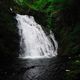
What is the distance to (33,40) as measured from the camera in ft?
66.5

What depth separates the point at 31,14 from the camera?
24266 mm

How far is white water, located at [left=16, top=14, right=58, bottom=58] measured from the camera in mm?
18781

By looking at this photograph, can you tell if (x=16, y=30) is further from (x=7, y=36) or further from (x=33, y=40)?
(x=7, y=36)

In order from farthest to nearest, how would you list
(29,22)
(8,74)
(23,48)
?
(29,22) < (23,48) < (8,74)

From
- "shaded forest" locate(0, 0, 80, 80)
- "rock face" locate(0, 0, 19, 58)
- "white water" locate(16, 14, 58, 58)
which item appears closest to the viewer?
"shaded forest" locate(0, 0, 80, 80)

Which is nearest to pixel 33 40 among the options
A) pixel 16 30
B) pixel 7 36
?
pixel 16 30

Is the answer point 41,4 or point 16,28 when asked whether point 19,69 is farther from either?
point 41,4

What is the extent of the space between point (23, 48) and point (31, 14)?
21.2 feet

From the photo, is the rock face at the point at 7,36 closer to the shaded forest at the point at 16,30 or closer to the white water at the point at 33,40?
the shaded forest at the point at 16,30

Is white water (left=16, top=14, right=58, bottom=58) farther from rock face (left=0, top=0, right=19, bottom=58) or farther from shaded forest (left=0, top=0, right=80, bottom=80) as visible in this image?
rock face (left=0, top=0, right=19, bottom=58)

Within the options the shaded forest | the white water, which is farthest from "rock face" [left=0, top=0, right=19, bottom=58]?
the white water

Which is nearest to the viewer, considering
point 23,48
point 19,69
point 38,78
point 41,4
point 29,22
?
point 38,78

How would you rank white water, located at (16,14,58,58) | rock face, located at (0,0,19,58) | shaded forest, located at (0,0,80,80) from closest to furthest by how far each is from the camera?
shaded forest, located at (0,0,80,80) < rock face, located at (0,0,19,58) < white water, located at (16,14,58,58)

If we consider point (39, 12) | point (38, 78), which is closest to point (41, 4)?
point (39, 12)
